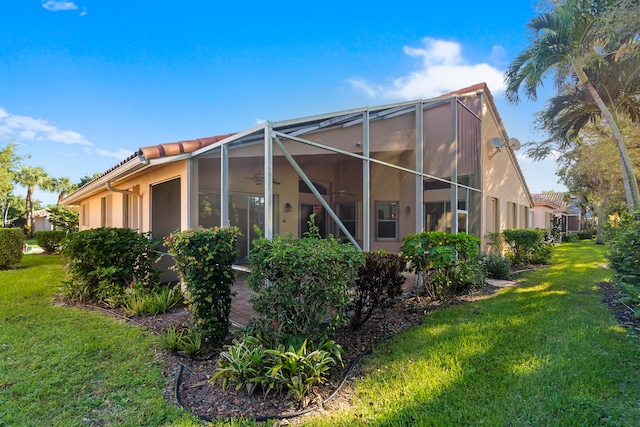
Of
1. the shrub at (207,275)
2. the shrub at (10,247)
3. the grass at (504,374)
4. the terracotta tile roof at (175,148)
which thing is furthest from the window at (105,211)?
the grass at (504,374)

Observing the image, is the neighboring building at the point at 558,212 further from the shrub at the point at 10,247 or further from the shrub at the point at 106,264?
the shrub at the point at 10,247

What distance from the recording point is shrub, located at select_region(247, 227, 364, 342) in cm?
318

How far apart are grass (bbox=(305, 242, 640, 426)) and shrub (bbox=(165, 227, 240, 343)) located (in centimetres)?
197

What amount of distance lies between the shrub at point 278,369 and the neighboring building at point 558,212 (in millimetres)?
24027

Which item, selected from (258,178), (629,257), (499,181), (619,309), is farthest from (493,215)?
(258,178)

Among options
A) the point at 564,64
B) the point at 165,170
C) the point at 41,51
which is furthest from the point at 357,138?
the point at 41,51

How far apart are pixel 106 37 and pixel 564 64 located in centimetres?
1420

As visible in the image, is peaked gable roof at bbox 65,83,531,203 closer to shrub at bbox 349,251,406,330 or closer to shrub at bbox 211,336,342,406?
shrub at bbox 349,251,406,330

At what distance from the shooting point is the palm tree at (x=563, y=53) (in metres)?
Result: 9.17

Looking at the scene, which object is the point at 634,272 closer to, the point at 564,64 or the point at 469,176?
the point at 469,176

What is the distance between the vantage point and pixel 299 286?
10.5 feet

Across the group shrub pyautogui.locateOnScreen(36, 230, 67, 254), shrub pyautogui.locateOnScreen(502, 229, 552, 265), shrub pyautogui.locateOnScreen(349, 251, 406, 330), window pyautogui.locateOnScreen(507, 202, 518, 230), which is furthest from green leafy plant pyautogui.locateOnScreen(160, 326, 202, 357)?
shrub pyautogui.locateOnScreen(36, 230, 67, 254)

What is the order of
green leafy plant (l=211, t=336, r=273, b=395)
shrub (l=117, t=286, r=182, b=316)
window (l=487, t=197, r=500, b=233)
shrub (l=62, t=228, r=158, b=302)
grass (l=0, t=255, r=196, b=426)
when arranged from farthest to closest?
window (l=487, t=197, r=500, b=233) < shrub (l=62, t=228, r=158, b=302) < shrub (l=117, t=286, r=182, b=316) < green leafy plant (l=211, t=336, r=273, b=395) < grass (l=0, t=255, r=196, b=426)

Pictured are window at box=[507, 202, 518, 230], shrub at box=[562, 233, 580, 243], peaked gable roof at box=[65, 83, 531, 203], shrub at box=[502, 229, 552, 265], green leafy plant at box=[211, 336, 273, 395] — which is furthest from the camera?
shrub at box=[562, 233, 580, 243]
